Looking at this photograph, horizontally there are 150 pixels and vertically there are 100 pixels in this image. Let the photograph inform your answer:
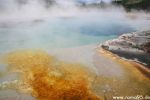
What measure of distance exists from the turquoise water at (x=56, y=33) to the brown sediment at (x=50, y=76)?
936mm

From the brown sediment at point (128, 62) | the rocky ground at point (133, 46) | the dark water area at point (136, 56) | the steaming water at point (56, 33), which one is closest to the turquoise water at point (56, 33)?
the steaming water at point (56, 33)

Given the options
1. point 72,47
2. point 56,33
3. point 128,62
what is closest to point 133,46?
point 128,62

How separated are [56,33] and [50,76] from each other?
3753 mm

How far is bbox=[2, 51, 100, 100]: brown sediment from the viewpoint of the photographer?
188 inches

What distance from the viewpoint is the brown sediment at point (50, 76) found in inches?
188

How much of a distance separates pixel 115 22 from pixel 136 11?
5531 mm

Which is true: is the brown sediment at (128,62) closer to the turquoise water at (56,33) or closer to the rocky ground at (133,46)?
the rocky ground at (133,46)

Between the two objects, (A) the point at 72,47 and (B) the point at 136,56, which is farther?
(A) the point at 72,47

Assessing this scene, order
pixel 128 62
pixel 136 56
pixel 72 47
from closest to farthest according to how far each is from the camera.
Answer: pixel 128 62
pixel 136 56
pixel 72 47

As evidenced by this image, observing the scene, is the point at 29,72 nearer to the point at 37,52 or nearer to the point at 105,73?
the point at 37,52

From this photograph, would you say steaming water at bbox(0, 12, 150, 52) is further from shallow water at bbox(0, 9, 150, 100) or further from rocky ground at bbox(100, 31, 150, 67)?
rocky ground at bbox(100, 31, 150, 67)

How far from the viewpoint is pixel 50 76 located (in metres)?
5.39

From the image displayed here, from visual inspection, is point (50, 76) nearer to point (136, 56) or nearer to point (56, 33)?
point (136, 56)

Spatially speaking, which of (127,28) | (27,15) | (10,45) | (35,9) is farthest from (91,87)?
(35,9)
